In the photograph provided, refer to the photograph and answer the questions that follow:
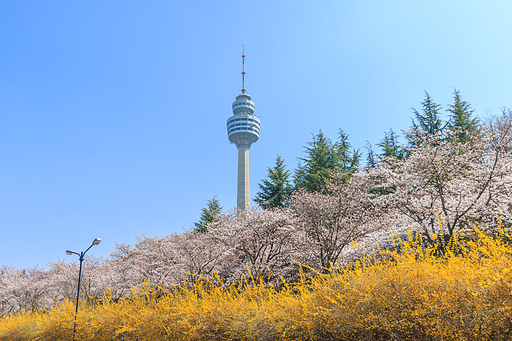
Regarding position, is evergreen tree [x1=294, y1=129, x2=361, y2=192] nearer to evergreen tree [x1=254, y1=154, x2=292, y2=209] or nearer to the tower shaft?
evergreen tree [x1=254, y1=154, x2=292, y2=209]

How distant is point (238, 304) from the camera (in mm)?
7820

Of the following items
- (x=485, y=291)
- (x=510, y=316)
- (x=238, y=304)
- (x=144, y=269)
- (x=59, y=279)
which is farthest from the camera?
(x=59, y=279)

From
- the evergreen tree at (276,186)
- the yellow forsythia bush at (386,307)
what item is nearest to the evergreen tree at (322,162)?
the evergreen tree at (276,186)

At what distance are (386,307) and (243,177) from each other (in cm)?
7419

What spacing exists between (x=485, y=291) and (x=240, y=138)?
8563 centimetres

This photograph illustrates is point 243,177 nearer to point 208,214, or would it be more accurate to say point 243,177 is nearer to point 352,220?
point 208,214

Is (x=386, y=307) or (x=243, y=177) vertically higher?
(x=243, y=177)

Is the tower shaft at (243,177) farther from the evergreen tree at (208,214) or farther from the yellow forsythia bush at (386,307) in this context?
the yellow forsythia bush at (386,307)

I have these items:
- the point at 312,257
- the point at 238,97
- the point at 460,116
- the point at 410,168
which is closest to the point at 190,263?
the point at 312,257

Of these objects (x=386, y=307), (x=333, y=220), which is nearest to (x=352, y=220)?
(x=333, y=220)

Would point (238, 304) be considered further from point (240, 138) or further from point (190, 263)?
point (240, 138)

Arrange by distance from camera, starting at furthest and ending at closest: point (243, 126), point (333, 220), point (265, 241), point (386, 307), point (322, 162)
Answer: point (243, 126)
point (322, 162)
point (265, 241)
point (333, 220)
point (386, 307)

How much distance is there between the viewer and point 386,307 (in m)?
5.07

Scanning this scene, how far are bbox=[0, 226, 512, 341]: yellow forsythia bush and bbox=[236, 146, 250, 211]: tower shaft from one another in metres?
62.0
